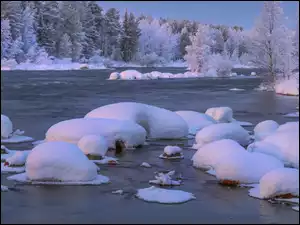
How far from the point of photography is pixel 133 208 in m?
12.5

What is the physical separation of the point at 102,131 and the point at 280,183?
27.6 ft

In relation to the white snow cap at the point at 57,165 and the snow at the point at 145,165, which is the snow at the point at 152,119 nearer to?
the snow at the point at 145,165

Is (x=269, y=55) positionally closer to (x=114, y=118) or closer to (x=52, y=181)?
(x=114, y=118)

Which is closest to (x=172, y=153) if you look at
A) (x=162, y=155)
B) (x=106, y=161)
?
(x=162, y=155)

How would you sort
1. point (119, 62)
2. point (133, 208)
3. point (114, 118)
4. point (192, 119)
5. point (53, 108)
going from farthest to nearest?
point (119, 62) → point (53, 108) → point (192, 119) → point (114, 118) → point (133, 208)

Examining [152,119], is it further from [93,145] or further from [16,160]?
[16,160]

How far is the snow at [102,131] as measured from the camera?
64.2 ft

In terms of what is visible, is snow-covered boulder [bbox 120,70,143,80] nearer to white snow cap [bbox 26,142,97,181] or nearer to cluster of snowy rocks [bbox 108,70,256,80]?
cluster of snowy rocks [bbox 108,70,256,80]

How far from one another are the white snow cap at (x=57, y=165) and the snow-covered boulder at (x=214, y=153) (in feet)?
13.1

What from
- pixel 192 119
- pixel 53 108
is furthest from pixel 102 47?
pixel 192 119

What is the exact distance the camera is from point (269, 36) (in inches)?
2184

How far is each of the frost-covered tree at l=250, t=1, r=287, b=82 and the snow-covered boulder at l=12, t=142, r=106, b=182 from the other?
140 ft

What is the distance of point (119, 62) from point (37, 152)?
338 feet

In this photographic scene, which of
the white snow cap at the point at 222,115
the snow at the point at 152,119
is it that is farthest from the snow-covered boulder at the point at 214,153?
the white snow cap at the point at 222,115
